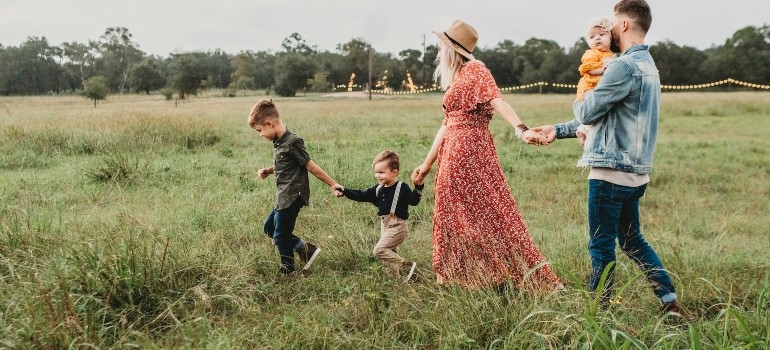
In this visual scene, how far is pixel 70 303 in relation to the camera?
289cm

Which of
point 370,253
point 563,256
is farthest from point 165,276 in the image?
point 563,256

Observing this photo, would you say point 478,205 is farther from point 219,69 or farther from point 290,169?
point 219,69

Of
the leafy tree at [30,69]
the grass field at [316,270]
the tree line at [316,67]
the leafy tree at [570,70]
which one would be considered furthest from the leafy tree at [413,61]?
the grass field at [316,270]

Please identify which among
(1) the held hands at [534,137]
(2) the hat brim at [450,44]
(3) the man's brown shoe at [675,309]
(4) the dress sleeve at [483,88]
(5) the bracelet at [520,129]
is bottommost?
(3) the man's brown shoe at [675,309]

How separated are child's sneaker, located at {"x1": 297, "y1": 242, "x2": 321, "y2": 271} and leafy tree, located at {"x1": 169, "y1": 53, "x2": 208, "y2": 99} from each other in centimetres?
6526

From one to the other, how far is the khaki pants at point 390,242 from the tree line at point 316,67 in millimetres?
51599

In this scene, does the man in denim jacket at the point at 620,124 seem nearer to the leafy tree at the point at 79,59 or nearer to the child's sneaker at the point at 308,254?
the child's sneaker at the point at 308,254

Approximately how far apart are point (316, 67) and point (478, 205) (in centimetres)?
7864

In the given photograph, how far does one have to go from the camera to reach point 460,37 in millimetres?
3746

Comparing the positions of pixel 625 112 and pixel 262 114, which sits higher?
pixel 625 112

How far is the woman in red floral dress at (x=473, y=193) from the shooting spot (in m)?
3.74

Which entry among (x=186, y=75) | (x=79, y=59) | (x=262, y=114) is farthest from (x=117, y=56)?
(x=262, y=114)

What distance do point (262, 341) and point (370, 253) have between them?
1652 millimetres

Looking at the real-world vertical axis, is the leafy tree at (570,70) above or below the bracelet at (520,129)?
above
